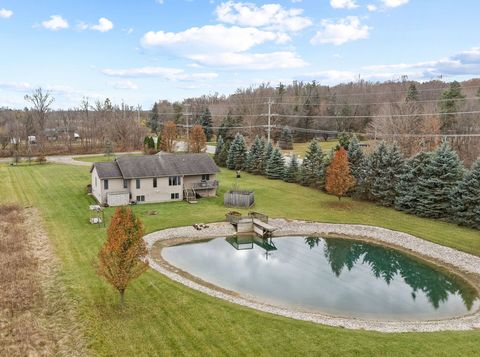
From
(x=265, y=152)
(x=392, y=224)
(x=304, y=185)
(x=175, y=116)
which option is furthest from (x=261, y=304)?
(x=175, y=116)

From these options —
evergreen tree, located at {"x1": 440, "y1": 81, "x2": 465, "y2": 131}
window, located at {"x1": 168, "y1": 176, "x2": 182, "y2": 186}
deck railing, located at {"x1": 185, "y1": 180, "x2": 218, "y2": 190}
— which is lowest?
deck railing, located at {"x1": 185, "y1": 180, "x2": 218, "y2": 190}

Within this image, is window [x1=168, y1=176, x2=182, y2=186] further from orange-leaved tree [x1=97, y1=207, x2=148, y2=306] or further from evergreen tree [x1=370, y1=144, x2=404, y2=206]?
orange-leaved tree [x1=97, y1=207, x2=148, y2=306]

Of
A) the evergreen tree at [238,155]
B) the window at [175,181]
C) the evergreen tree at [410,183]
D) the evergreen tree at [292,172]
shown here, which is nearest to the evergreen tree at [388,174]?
the evergreen tree at [410,183]

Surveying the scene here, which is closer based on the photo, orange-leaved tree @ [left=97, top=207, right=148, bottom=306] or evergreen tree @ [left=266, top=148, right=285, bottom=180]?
orange-leaved tree @ [left=97, top=207, right=148, bottom=306]

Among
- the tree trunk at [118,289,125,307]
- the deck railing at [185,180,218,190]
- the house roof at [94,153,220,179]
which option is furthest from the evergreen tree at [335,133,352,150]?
the tree trunk at [118,289,125,307]

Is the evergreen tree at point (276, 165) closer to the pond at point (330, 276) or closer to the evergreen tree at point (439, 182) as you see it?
the evergreen tree at point (439, 182)
